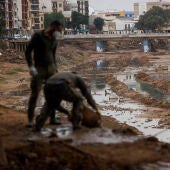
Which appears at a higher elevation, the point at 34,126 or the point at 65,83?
the point at 65,83

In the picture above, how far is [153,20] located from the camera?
12462 centimetres

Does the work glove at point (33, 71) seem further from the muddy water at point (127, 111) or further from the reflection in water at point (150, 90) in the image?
the reflection in water at point (150, 90)

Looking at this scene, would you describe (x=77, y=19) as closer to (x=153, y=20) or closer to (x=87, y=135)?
(x=153, y=20)

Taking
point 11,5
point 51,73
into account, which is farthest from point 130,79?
point 11,5

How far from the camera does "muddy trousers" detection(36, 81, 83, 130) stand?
8.99 metres

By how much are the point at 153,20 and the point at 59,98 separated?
386 ft

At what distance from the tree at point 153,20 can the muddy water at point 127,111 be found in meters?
85.9

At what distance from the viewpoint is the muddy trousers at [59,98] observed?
8.99m

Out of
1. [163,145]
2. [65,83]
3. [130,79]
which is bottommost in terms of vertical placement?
[130,79]

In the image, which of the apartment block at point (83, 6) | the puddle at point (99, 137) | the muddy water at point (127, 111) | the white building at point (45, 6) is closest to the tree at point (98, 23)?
A: the white building at point (45, 6)

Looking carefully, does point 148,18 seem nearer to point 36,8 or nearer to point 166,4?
point 36,8

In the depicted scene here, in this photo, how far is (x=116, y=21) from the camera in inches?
7008

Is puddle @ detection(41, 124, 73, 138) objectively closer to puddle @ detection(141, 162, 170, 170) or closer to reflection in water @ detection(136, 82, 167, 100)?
puddle @ detection(141, 162, 170, 170)

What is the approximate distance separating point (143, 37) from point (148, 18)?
20.7 meters
